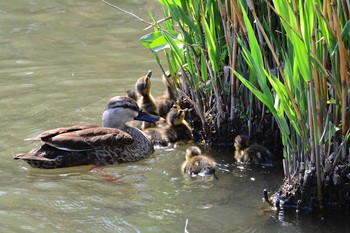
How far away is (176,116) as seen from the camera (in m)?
6.87

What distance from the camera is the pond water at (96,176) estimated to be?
5.11 m

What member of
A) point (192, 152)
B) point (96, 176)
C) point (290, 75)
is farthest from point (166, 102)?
point (290, 75)

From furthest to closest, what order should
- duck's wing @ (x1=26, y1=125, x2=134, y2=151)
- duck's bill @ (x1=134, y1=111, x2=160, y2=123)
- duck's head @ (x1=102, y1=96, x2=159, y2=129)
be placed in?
duck's bill @ (x1=134, y1=111, x2=160, y2=123) < duck's head @ (x1=102, y1=96, x2=159, y2=129) < duck's wing @ (x1=26, y1=125, x2=134, y2=151)

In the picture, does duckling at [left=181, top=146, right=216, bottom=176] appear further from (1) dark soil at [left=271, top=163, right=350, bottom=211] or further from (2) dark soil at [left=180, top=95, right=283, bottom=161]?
(1) dark soil at [left=271, top=163, right=350, bottom=211]

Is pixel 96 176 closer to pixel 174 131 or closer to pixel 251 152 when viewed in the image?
pixel 174 131

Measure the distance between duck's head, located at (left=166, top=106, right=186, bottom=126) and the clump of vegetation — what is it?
0.48m

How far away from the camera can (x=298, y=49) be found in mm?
4578

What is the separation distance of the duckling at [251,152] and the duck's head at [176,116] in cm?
75

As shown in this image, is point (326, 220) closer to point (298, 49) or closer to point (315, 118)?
point (315, 118)

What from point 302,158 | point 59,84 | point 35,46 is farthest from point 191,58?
point 35,46

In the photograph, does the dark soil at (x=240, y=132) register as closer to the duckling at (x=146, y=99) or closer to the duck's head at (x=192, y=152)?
the duck's head at (x=192, y=152)

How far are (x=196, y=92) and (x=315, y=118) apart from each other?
6.53ft

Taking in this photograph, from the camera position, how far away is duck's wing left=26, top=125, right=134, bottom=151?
6414 millimetres

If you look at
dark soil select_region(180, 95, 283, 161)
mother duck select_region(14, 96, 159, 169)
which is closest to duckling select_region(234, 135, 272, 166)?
Result: dark soil select_region(180, 95, 283, 161)
